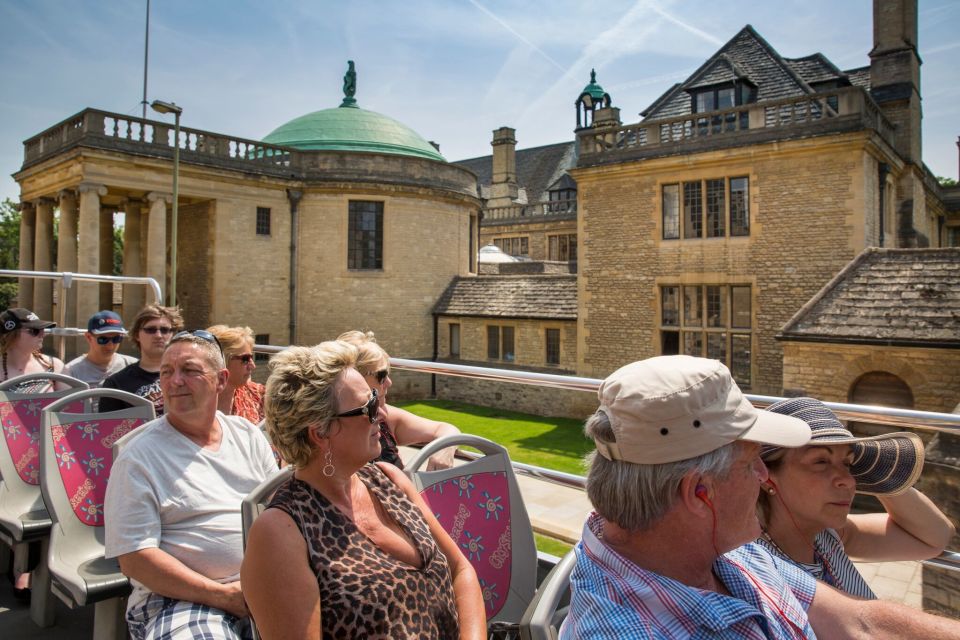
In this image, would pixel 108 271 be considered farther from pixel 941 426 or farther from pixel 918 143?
pixel 918 143

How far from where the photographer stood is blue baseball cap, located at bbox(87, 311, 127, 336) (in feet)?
19.1

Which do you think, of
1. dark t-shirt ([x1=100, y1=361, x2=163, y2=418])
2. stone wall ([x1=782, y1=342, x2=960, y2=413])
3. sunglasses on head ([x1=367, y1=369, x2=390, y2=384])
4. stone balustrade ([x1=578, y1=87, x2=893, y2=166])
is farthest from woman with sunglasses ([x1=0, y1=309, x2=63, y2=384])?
stone balustrade ([x1=578, y1=87, x2=893, y2=166])

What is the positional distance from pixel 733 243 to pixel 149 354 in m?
16.0

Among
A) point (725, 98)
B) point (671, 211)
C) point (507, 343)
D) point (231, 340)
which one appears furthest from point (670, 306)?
point (231, 340)

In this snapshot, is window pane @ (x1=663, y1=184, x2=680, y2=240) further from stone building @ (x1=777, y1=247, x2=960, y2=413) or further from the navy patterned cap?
the navy patterned cap

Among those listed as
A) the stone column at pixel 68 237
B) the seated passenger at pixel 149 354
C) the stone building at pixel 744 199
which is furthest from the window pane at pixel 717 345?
the stone column at pixel 68 237

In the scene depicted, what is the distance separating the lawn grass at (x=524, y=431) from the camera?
16797mm

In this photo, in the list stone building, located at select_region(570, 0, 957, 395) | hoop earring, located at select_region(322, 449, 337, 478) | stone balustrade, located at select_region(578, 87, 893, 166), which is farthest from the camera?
stone building, located at select_region(570, 0, 957, 395)

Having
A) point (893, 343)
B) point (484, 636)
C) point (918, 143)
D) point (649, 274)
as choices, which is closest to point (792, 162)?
point (649, 274)

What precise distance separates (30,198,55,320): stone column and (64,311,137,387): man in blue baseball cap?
750 inches

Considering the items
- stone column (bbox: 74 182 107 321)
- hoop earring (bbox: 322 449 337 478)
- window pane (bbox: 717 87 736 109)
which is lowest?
hoop earring (bbox: 322 449 337 478)

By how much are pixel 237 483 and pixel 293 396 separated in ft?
3.60

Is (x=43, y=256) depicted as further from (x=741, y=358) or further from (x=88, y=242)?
(x=741, y=358)

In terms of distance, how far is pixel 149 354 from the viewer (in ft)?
17.1
